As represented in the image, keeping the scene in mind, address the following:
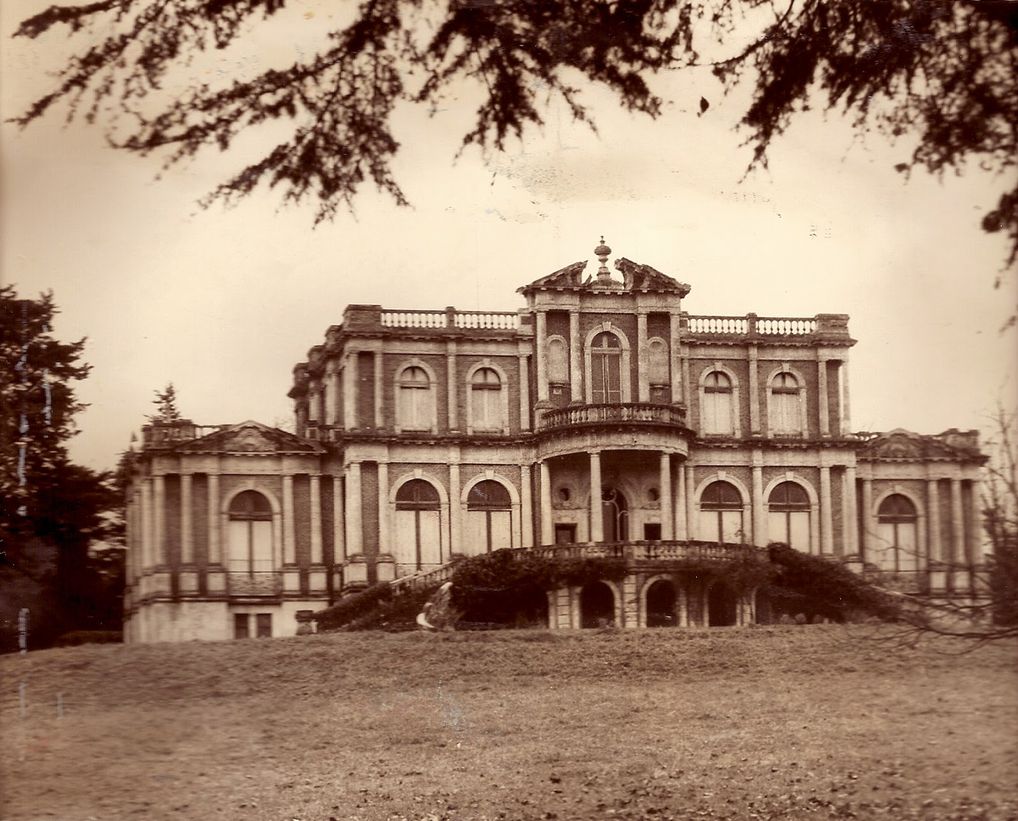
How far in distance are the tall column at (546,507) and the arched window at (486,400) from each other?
1.29 meters

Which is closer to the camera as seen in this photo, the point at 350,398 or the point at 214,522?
the point at 214,522

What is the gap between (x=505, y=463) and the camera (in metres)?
26.5

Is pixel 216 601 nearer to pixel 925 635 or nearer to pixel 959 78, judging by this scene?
pixel 925 635

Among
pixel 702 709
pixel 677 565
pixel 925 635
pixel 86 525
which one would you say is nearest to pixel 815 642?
pixel 925 635

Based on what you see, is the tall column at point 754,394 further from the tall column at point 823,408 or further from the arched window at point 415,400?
the arched window at point 415,400

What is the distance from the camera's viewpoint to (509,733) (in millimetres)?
16281

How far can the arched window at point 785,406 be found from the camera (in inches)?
1049

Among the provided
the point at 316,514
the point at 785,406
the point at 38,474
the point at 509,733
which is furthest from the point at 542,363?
the point at 38,474

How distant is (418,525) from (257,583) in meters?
4.82

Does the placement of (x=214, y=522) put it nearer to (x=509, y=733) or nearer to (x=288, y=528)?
(x=288, y=528)

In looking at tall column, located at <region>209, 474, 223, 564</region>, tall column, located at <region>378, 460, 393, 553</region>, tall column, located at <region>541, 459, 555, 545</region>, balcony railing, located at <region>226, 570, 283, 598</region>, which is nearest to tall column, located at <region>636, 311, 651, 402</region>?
tall column, located at <region>541, 459, 555, 545</region>

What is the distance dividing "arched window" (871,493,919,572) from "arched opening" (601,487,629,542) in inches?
216

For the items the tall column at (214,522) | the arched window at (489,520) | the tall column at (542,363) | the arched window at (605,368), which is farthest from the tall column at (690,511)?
the tall column at (214,522)

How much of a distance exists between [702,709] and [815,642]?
3.87 meters
